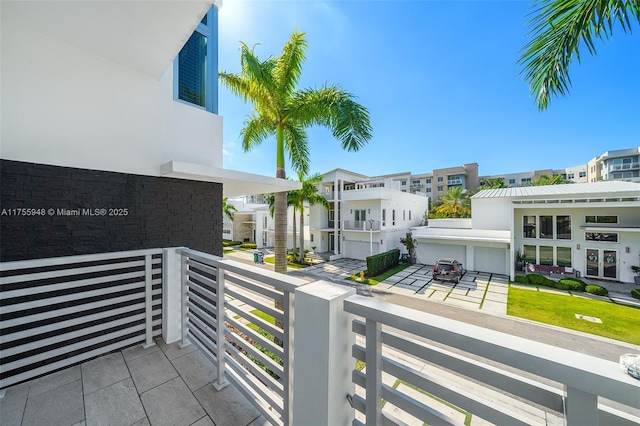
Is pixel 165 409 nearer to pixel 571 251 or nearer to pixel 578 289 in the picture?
pixel 578 289

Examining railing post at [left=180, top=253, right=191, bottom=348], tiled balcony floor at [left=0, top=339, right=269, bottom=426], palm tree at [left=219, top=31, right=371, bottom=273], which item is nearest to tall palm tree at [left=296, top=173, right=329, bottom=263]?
palm tree at [left=219, top=31, right=371, bottom=273]

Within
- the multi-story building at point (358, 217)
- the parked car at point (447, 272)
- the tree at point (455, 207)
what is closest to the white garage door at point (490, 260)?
the parked car at point (447, 272)

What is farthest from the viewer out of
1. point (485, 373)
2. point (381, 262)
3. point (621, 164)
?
point (621, 164)

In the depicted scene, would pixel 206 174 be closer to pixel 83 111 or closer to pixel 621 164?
pixel 83 111

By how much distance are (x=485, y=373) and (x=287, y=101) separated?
819 centimetres

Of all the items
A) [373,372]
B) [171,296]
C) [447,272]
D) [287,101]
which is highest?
[287,101]

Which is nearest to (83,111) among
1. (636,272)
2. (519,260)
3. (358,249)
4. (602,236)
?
(358,249)

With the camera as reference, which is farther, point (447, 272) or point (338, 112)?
point (447, 272)

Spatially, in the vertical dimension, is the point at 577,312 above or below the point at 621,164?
below

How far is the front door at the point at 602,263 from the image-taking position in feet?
42.4

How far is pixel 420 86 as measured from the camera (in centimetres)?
1095

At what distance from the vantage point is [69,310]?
2.81m

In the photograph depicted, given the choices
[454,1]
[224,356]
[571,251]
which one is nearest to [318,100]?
[454,1]

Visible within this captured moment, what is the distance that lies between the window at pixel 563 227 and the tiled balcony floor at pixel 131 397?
1903 cm
